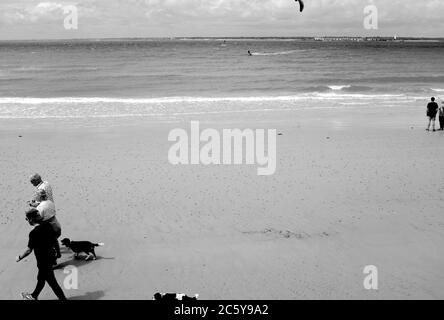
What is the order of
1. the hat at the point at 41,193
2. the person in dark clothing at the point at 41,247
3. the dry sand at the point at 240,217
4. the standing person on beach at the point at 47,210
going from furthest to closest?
the hat at the point at 41,193 → the standing person on beach at the point at 47,210 → the dry sand at the point at 240,217 → the person in dark clothing at the point at 41,247

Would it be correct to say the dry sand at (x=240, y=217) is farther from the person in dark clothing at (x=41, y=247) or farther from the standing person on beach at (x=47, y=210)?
the person in dark clothing at (x=41, y=247)

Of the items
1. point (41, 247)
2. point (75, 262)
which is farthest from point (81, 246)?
point (41, 247)

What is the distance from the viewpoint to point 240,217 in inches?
367

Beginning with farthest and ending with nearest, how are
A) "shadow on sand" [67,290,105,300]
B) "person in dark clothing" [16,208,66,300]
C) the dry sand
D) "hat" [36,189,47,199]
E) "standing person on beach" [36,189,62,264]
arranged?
"hat" [36,189,47,199] < "standing person on beach" [36,189,62,264] < the dry sand < "shadow on sand" [67,290,105,300] < "person in dark clothing" [16,208,66,300]

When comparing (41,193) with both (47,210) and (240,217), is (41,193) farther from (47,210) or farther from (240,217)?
(240,217)

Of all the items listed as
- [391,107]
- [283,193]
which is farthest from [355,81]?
[283,193]

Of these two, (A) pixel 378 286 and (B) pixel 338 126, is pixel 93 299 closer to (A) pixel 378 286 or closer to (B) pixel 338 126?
(A) pixel 378 286

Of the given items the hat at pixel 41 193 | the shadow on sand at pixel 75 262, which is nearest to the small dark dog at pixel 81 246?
the shadow on sand at pixel 75 262

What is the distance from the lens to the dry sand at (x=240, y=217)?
271 inches

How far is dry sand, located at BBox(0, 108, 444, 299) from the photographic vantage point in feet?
22.5

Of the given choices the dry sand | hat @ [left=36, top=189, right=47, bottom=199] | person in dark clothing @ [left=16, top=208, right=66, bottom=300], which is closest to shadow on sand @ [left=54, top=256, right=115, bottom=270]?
the dry sand

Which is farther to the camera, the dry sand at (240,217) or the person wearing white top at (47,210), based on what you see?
the person wearing white top at (47,210)

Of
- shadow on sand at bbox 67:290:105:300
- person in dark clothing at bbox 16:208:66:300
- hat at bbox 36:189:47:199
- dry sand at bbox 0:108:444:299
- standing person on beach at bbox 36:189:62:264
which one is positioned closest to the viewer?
person in dark clothing at bbox 16:208:66:300

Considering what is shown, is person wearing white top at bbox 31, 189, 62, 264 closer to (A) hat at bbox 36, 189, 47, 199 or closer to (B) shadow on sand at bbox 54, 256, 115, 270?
(A) hat at bbox 36, 189, 47, 199
